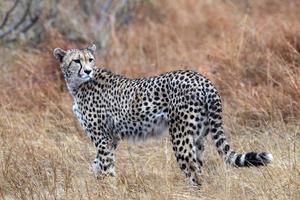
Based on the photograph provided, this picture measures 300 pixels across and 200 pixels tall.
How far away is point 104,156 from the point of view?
4.81m

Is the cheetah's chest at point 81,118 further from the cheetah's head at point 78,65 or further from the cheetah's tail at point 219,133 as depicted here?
the cheetah's tail at point 219,133

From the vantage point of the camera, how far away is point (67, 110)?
Result: 19.7ft

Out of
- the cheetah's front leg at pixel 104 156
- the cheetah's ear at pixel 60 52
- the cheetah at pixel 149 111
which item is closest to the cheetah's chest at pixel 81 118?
the cheetah at pixel 149 111

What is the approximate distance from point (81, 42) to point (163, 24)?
1680mm

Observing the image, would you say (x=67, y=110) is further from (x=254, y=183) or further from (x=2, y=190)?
(x=254, y=183)

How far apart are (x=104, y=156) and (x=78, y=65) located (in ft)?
1.84

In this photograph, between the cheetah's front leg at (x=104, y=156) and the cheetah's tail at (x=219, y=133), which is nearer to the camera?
the cheetah's tail at (x=219, y=133)

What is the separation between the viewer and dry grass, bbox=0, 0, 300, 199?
4195mm

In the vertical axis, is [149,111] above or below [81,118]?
above

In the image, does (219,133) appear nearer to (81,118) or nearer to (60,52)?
(81,118)

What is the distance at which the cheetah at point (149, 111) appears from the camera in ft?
14.2

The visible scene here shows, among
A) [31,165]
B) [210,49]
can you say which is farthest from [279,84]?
[31,165]

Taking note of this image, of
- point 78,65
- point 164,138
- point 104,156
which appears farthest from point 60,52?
point 164,138

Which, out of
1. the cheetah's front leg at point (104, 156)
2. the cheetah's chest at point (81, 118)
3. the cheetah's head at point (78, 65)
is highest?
the cheetah's head at point (78, 65)
